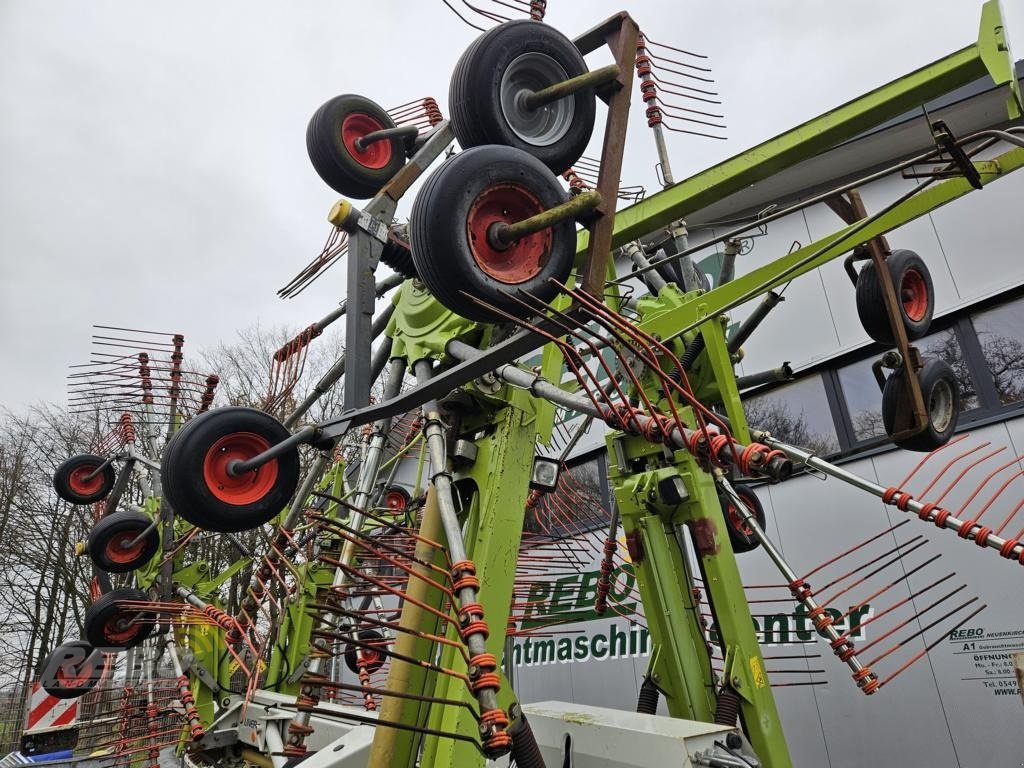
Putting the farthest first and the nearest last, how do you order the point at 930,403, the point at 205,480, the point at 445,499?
the point at 930,403
the point at 205,480
the point at 445,499

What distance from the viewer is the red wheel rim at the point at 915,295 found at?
4586mm

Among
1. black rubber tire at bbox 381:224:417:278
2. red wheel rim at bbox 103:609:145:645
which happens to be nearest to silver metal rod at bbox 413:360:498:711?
black rubber tire at bbox 381:224:417:278

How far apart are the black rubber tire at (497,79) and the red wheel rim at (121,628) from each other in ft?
23.6

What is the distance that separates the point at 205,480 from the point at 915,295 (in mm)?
4647

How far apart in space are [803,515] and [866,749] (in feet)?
7.18

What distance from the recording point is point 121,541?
7547 millimetres

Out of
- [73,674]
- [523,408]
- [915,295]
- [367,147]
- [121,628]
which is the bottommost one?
[73,674]

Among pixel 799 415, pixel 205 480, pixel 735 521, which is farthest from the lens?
pixel 799 415

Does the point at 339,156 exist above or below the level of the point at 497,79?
above

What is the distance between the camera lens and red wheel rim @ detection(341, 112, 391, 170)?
4145 mm

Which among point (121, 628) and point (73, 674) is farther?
point (73, 674)

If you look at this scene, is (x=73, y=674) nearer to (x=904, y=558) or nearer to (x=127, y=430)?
(x=127, y=430)

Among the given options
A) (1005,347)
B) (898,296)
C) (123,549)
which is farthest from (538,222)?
(123,549)

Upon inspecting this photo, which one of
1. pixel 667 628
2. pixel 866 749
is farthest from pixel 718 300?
pixel 866 749
